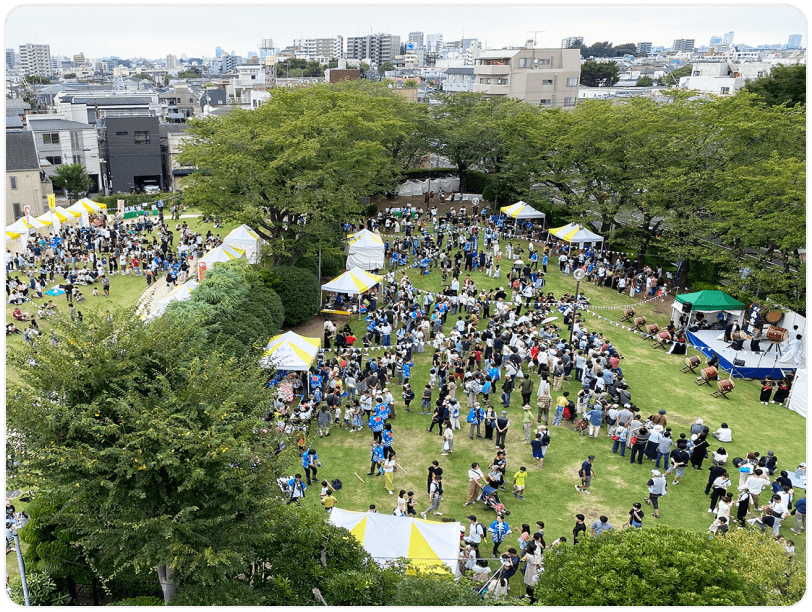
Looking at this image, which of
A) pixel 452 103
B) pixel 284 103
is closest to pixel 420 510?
pixel 284 103

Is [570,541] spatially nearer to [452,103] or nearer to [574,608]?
[574,608]

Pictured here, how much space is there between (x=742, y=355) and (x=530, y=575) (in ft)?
42.0

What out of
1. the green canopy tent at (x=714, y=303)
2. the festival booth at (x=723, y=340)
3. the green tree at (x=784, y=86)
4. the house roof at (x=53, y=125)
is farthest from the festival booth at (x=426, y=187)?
the house roof at (x=53, y=125)

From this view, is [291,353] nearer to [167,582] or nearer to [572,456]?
[572,456]

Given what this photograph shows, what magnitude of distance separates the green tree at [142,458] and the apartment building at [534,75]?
61.8m

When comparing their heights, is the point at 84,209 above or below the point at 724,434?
above

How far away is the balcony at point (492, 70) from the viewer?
218 feet

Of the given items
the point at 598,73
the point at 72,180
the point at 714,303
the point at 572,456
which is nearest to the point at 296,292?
the point at 572,456

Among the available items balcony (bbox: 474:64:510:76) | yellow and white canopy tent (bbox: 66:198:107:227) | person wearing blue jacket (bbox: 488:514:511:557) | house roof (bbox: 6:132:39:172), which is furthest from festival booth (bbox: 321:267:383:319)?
balcony (bbox: 474:64:510:76)

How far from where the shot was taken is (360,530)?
11.4 meters

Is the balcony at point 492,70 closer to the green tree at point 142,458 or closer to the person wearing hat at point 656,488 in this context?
the person wearing hat at point 656,488

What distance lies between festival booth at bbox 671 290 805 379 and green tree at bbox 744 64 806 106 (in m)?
18.5

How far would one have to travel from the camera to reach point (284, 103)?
28859mm

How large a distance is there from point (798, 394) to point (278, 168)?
19.8 meters
